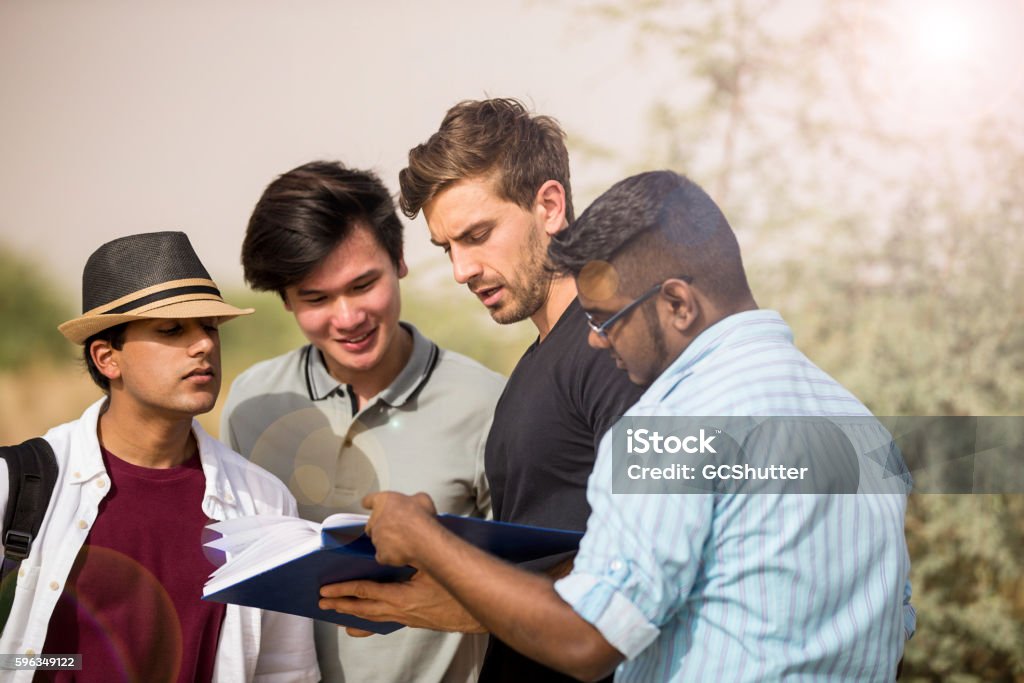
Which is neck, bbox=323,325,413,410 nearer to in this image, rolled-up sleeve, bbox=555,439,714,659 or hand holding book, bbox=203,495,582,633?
hand holding book, bbox=203,495,582,633

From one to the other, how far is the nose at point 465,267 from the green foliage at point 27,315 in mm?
3838

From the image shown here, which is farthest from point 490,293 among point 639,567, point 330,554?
point 639,567

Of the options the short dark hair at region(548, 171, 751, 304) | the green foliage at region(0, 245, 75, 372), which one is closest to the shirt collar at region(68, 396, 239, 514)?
the short dark hair at region(548, 171, 751, 304)

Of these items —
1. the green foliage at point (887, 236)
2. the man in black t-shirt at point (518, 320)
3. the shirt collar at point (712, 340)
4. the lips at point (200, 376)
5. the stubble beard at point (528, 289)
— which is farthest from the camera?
the green foliage at point (887, 236)

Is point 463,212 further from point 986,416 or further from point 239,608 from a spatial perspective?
point 986,416

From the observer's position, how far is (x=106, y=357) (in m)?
2.81

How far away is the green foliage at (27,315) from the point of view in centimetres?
572

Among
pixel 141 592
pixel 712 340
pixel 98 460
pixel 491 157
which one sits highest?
pixel 491 157

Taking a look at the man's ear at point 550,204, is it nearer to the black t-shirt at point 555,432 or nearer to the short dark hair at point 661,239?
the black t-shirt at point 555,432

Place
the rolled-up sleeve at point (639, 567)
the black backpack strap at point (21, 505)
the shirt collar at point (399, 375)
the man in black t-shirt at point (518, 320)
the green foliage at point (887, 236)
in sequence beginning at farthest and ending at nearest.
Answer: the green foliage at point (887, 236) < the shirt collar at point (399, 375) < the black backpack strap at point (21, 505) < the man in black t-shirt at point (518, 320) < the rolled-up sleeve at point (639, 567)

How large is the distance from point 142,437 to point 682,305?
1.71 m

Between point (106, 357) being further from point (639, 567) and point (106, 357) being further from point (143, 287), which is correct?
point (639, 567)

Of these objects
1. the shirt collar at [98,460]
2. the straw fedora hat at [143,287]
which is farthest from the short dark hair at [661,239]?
the shirt collar at [98,460]

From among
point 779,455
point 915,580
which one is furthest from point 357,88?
point 779,455
